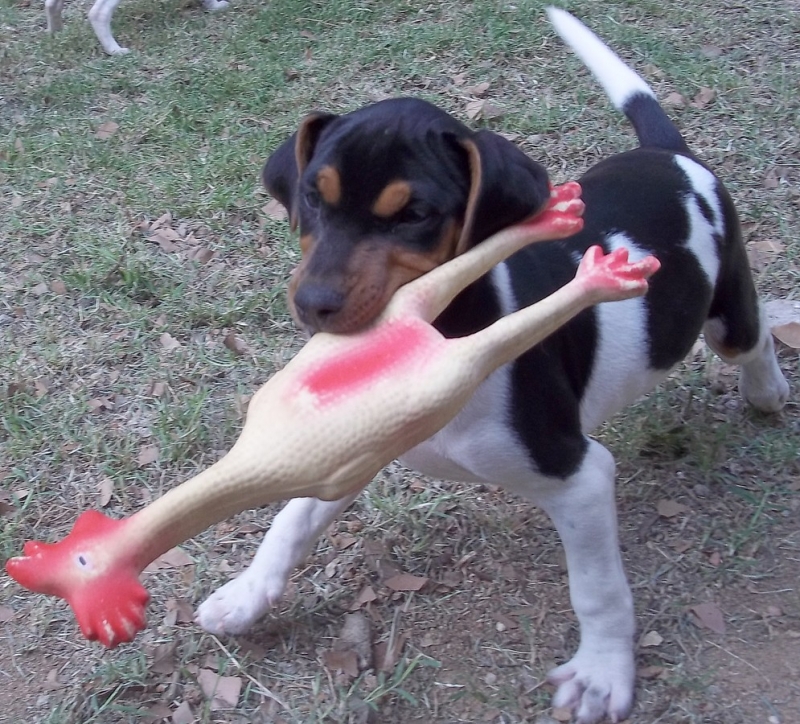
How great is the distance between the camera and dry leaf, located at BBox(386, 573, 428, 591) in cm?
317

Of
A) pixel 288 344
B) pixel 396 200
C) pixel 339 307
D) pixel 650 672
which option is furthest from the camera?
pixel 288 344

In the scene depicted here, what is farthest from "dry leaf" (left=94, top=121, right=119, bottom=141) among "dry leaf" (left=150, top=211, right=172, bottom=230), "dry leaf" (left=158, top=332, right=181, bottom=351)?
"dry leaf" (left=158, top=332, right=181, bottom=351)

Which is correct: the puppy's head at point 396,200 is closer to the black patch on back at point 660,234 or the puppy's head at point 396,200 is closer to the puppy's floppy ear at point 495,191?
the puppy's floppy ear at point 495,191

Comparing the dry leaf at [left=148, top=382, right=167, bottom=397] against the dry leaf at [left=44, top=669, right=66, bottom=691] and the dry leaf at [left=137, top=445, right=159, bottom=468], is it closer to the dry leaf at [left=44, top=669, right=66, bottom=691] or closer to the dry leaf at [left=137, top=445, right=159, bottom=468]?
the dry leaf at [left=137, top=445, right=159, bottom=468]

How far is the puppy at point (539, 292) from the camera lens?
2125mm

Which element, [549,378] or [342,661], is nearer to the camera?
[549,378]

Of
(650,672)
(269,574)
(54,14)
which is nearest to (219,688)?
(269,574)

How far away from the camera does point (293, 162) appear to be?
2.51 metres

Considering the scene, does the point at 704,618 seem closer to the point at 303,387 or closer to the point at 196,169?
the point at 303,387

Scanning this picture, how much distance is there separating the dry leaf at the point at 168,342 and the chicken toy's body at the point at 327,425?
2.40 metres

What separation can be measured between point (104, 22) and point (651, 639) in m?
6.29

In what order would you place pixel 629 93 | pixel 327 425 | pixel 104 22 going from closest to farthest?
pixel 327 425 → pixel 629 93 → pixel 104 22

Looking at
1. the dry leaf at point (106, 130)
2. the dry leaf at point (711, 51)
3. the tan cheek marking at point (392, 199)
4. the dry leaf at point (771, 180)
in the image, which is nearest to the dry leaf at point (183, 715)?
the tan cheek marking at point (392, 199)

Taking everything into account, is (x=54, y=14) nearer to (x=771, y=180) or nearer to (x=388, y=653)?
(x=771, y=180)
